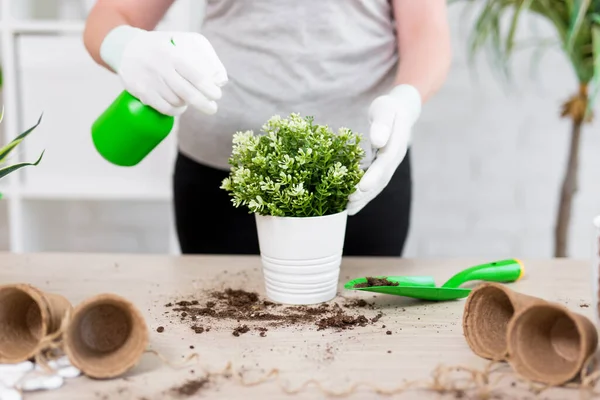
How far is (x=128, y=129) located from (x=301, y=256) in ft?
0.88

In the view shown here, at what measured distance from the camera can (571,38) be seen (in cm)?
143

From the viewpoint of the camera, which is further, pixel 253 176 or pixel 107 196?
pixel 107 196

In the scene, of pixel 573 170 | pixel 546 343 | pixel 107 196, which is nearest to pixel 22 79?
pixel 107 196

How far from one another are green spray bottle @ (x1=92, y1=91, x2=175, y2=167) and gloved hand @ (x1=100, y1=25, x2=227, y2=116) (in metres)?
0.01

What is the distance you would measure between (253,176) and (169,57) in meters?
0.20

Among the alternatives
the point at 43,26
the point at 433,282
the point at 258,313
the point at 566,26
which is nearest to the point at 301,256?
the point at 258,313

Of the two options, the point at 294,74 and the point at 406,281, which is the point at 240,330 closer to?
the point at 406,281

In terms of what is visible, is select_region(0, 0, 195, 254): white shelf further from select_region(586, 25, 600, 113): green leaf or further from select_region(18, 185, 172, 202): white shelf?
select_region(586, 25, 600, 113): green leaf

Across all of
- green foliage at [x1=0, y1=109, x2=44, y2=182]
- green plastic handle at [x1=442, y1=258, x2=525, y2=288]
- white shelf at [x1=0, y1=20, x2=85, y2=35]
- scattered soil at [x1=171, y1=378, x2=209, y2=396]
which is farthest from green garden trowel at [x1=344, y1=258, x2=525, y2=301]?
white shelf at [x1=0, y1=20, x2=85, y2=35]

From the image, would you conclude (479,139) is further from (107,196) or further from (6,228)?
(6,228)

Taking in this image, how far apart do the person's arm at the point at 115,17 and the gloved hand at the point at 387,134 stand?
0.42 meters

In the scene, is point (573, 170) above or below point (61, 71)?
below

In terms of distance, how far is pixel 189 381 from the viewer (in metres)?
0.65

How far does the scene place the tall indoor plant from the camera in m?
1.47
